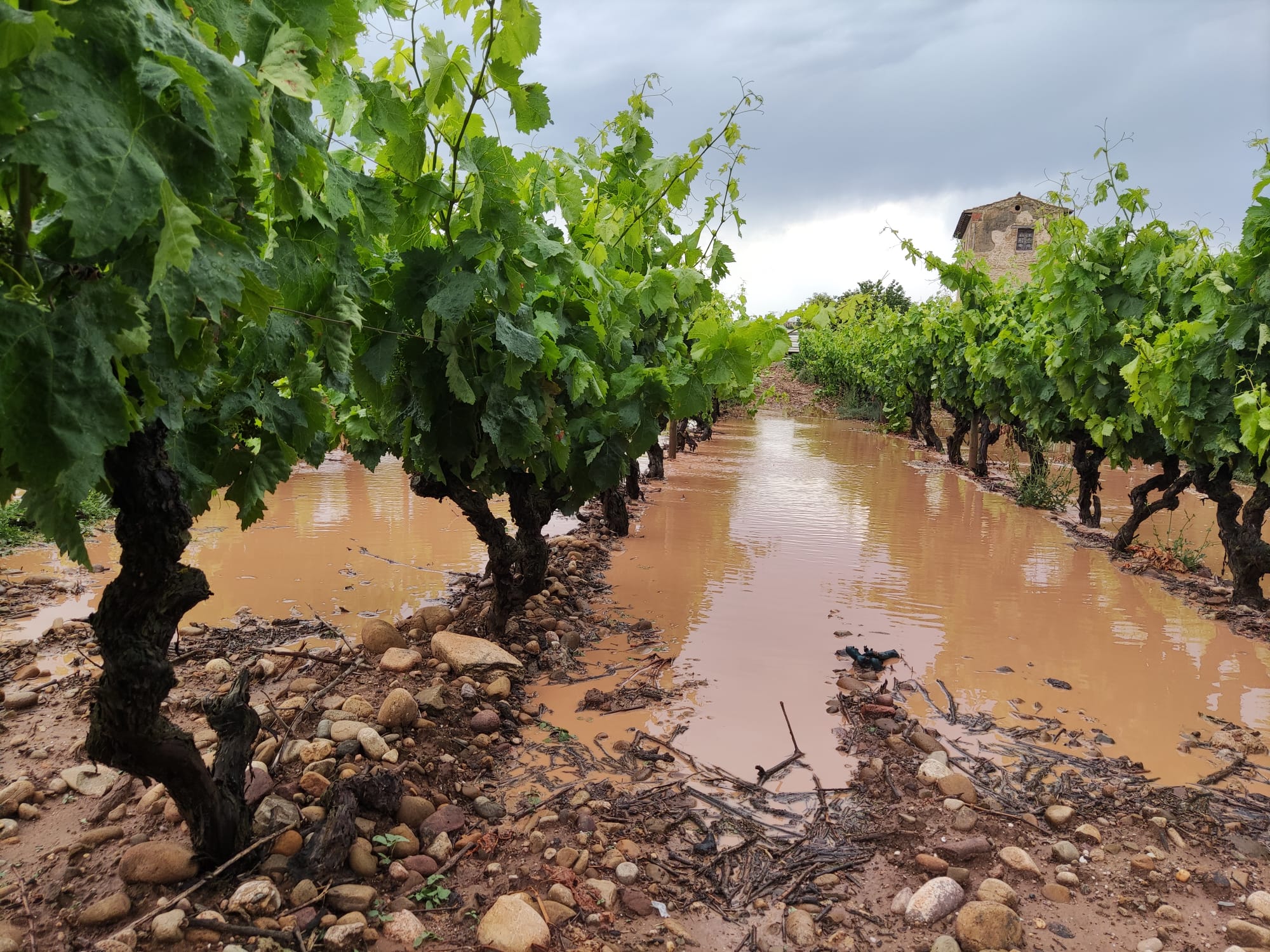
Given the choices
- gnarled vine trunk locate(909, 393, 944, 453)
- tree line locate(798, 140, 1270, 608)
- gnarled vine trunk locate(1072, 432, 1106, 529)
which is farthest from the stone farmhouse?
gnarled vine trunk locate(1072, 432, 1106, 529)

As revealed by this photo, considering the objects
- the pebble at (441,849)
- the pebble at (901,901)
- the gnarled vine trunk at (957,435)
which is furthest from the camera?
the gnarled vine trunk at (957,435)

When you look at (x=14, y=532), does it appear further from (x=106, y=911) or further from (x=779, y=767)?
(x=779, y=767)

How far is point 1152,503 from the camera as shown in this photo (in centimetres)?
845

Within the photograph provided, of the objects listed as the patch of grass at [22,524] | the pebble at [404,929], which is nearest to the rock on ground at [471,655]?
the pebble at [404,929]

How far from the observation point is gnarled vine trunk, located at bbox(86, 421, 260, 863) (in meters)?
2.15

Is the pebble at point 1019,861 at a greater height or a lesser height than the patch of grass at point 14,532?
lesser

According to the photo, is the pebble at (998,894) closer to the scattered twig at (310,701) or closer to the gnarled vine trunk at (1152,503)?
the scattered twig at (310,701)

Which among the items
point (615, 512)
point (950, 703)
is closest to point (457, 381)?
point (950, 703)

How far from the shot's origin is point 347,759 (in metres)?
3.40

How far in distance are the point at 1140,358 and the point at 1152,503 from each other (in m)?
2.24

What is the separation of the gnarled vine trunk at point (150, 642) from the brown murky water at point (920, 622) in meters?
2.25

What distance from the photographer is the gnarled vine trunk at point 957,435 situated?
17156 mm

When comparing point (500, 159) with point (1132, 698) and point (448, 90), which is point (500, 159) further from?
point (1132, 698)

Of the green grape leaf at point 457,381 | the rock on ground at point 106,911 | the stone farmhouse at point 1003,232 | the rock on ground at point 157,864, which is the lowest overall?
the rock on ground at point 106,911
